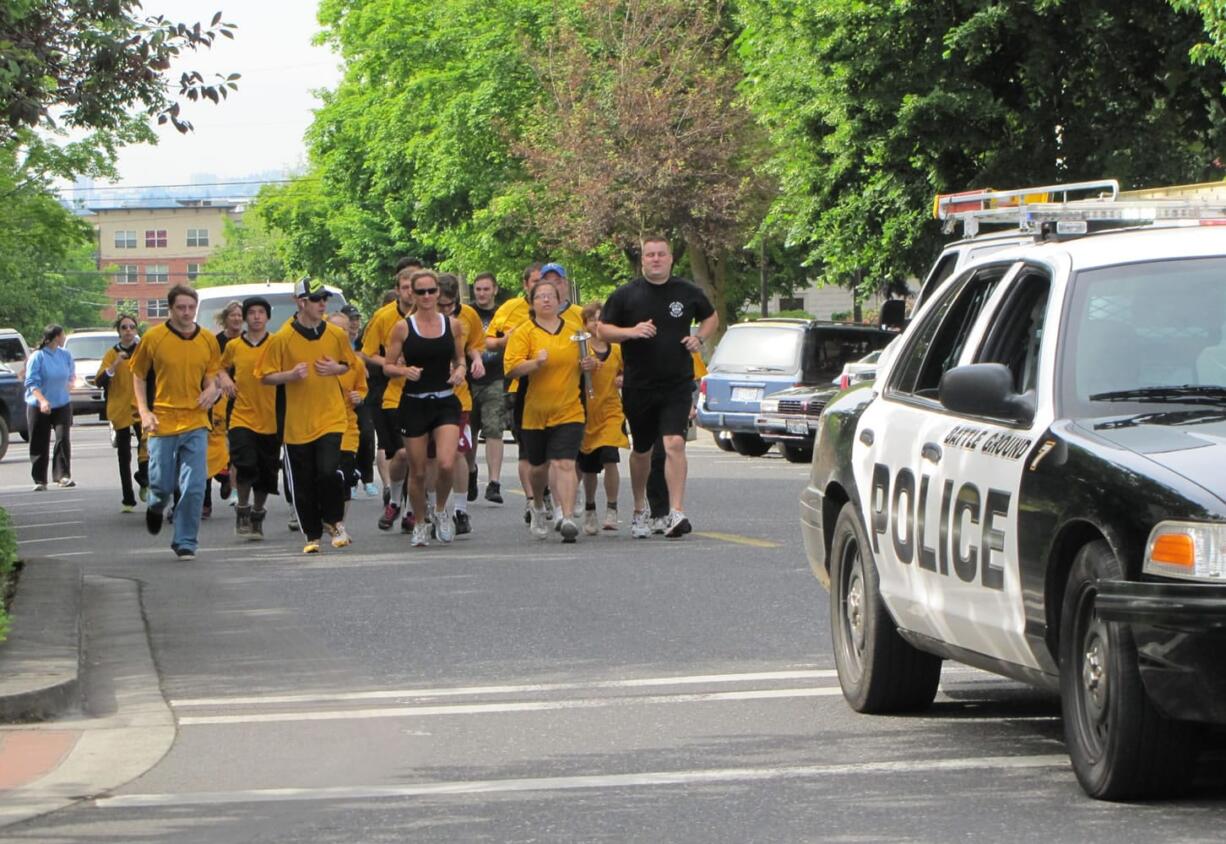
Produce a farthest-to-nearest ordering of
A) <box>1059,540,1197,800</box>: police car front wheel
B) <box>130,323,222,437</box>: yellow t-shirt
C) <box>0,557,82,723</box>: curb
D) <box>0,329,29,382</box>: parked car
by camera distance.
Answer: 1. <box>0,329,29,382</box>: parked car
2. <box>130,323,222,437</box>: yellow t-shirt
3. <box>0,557,82,723</box>: curb
4. <box>1059,540,1197,800</box>: police car front wheel

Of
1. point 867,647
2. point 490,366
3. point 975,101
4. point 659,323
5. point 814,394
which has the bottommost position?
point 867,647

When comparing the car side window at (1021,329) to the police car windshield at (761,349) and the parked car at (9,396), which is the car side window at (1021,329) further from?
the parked car at (9,396)

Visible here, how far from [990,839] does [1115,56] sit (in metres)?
25.5

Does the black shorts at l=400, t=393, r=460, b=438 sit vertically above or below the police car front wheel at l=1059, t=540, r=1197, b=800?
above

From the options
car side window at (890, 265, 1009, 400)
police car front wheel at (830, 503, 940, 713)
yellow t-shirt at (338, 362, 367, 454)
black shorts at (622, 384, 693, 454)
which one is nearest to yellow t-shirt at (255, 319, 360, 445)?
yellow t-shirt at (338, 362, 367, 454)

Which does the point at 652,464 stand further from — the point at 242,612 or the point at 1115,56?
the point at 1115,56

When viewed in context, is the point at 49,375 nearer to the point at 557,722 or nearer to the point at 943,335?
the point at 557,722

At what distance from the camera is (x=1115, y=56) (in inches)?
1191

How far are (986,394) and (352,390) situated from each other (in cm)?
1075

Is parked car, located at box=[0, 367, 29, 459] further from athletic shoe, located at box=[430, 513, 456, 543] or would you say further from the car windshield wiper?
the car windshield wiper

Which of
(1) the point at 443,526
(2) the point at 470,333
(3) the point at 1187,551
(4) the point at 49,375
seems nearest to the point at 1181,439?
(3) the point at 1187,551

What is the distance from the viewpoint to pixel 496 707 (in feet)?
29.5

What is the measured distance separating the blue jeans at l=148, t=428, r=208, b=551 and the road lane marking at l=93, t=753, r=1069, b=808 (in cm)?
814

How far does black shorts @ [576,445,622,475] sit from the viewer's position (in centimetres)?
1658
